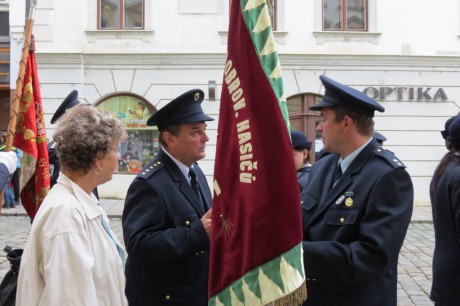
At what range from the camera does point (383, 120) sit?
14.8 meters

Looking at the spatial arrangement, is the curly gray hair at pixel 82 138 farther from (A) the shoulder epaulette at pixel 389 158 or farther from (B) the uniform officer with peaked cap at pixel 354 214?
(A) the shoulder epaulette at pixel 389 158

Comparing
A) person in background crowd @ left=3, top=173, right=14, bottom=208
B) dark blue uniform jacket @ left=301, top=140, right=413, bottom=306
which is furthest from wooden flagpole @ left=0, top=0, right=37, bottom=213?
person in background crowd @ left=3, top=173, right=14, bottom=208

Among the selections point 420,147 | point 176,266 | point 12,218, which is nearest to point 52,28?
point 12,218

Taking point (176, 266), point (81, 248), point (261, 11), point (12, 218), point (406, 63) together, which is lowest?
point (12, 218)

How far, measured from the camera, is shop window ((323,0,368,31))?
1505 centimetres

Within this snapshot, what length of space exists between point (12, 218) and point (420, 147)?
36.3 feet

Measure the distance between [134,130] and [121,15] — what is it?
11.1ft

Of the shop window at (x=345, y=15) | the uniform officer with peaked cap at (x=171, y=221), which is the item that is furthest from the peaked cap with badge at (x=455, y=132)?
the shop window at (x=345, y=15)

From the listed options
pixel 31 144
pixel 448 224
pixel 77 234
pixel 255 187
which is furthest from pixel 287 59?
→ pixel 77 234

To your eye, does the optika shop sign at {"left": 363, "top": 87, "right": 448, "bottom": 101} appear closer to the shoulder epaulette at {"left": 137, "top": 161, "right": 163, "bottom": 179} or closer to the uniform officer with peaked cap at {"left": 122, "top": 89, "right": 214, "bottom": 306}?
the uniform officer with peaked cap at {"left": 122, "top": 89, "right": 214, "bottom": 306}

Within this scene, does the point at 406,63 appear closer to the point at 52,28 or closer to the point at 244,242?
the point at 52,28

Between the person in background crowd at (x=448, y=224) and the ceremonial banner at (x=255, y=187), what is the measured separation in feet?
4.73

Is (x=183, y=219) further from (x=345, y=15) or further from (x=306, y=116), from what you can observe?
A: (x=345, y=15)

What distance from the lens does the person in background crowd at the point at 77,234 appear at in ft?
6.57
